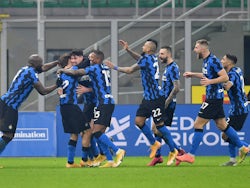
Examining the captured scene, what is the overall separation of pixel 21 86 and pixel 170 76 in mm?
2940

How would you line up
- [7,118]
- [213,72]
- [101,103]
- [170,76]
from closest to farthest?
[213,72] → [7,118] → [101,103] → [170,76]

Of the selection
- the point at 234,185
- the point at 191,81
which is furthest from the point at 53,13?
the point at 234,185

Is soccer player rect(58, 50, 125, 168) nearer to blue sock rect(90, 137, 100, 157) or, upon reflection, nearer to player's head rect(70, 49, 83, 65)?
player's head rect(70, 49, 83, 65)

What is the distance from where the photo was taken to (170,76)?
1920 centimetres

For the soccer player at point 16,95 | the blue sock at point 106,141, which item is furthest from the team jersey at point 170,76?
the soccer player at point 16,95

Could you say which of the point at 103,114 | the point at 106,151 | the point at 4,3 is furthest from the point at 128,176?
the point at 4,3

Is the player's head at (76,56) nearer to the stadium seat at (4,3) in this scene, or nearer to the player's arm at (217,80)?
the player's arm at (217,80)

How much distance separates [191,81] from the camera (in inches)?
941

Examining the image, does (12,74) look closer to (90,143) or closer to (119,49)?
(119,49)

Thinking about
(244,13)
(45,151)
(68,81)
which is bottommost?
(45,151)

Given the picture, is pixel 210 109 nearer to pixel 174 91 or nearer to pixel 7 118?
pixel 174 91

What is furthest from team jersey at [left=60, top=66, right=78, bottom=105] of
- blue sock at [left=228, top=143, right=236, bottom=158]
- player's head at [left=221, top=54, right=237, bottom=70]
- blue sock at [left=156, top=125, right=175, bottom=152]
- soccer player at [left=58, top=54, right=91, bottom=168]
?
blue sock at [left=228, top=143, right=236, bottom=158]

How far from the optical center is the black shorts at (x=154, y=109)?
18250 mm

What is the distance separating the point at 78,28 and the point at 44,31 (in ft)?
2.54
